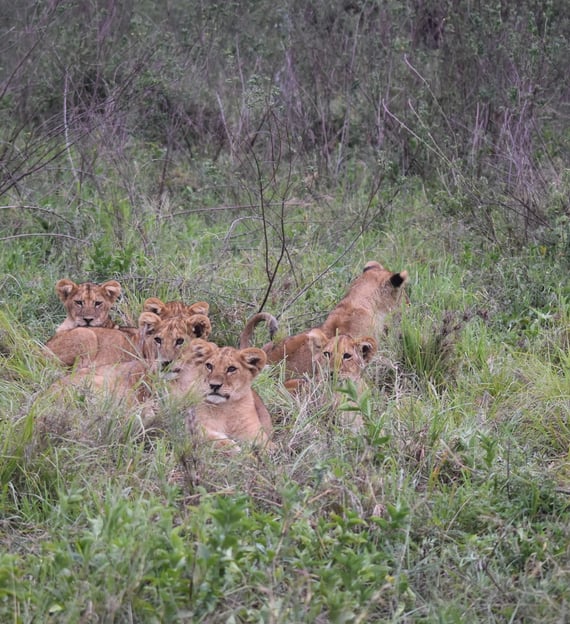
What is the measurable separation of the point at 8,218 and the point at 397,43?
377cm

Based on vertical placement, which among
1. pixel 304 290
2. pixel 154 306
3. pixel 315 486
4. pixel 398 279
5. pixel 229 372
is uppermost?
pixel 315 486

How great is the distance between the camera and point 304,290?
7.47 m

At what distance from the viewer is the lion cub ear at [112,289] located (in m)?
6.94

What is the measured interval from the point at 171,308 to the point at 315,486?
2.45m

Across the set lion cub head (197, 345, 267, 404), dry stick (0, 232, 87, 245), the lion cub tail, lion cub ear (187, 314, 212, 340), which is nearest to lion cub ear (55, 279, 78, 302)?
dry stick (0, 232, 87, 245)

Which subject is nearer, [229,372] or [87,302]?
[229,372]

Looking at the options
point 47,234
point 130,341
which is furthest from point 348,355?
point 47,234

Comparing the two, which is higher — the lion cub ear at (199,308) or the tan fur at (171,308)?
the tan fur at (171,308)

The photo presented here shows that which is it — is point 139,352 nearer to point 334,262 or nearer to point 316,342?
point 316,342

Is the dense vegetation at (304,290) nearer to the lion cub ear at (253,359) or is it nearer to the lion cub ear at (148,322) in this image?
the lion cub ear at (253,359)

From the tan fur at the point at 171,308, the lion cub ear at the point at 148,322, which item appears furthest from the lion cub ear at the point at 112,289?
the lion cub ear at the point at 148,322

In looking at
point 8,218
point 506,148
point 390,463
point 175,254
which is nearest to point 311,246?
point 175,254

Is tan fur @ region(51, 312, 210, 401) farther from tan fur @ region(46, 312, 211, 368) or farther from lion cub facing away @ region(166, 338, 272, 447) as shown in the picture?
lion cub facing away @ region(166, 338, 272, 447)

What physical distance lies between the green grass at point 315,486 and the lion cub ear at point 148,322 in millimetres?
608
